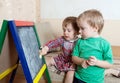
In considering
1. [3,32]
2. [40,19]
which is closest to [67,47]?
[3,32]

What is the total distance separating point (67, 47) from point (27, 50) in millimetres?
417

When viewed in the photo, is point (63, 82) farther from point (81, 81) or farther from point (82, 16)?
point (82, 16)

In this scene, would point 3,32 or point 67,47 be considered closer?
point 3,32

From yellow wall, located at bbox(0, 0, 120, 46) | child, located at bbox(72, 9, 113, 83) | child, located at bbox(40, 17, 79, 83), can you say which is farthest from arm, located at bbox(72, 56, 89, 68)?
yellow wall, located at bbox(0, 0, 120, 46)

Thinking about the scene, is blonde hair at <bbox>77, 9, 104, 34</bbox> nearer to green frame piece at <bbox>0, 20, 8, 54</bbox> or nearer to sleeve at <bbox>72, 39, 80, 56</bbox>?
sleeve at <bbox>72, 39, 80, 56</bbox>

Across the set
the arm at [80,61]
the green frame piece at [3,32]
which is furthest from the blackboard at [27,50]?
the arm at [80,61]

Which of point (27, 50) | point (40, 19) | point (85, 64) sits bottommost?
point (85, 64)

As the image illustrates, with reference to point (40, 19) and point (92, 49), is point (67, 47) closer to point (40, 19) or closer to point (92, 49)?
point (92, 49)

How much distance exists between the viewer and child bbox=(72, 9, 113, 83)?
1.36m

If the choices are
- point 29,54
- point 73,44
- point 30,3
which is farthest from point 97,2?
point 29,54

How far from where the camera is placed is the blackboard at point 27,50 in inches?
45.3

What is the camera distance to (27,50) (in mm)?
1269

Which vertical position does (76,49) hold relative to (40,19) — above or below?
below

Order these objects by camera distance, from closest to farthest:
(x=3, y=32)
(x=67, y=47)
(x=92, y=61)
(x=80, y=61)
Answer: (x=3, y=32)
(x=92, y=61)
(x=80, y=61)
(x=67, y=47)
